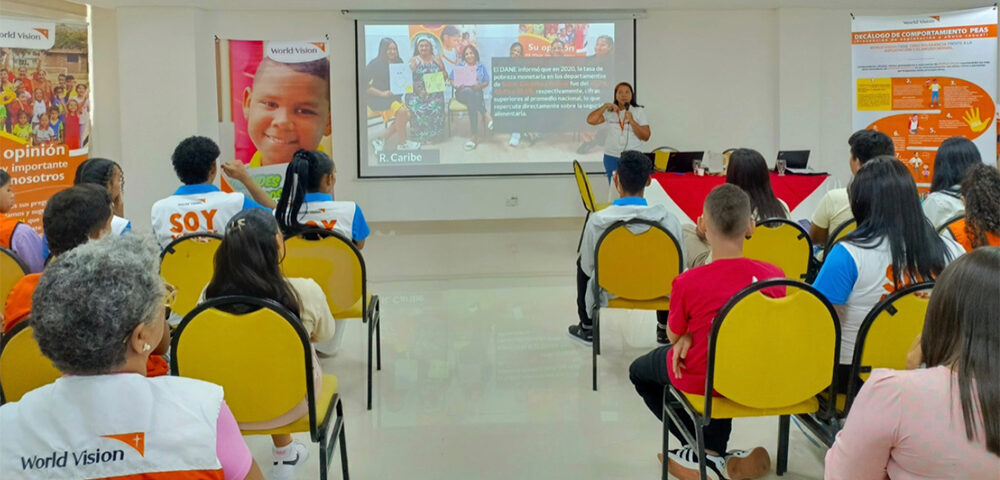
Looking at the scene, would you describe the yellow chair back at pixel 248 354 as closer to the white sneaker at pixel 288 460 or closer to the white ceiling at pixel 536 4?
the white sneaker at pixel 288 460

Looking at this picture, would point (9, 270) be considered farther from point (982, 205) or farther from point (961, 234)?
point (961, 234)

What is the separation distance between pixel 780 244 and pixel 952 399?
7.85 ft

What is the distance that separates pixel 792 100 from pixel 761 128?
1.21ft

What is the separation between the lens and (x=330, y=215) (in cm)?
377

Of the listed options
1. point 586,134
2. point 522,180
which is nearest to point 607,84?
point 586,134

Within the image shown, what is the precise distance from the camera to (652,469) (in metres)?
2.79

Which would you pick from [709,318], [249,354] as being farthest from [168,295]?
[709,318]

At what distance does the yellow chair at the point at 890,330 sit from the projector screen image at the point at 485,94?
503cm

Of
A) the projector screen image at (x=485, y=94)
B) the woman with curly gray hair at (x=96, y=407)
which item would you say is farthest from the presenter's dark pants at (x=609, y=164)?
the woman with curly gray hair at (x=96, y=407)

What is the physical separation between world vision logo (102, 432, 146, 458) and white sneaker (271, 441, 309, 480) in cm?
165

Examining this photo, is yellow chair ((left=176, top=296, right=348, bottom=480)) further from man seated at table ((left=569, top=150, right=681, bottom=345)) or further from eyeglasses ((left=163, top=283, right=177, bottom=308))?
man seated at table ((left=569, top=150, right=681, bottom=345))

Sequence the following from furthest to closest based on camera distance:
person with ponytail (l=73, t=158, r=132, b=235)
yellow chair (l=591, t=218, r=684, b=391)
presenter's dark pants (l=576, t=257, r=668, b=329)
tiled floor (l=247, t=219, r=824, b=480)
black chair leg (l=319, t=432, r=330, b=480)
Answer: presenter's dark pants (l=576, t=257, r=668, b=329) < yellow chair (l=591, t=218, r=684, b=391) < person with ponytail (l=73, t=158, r=132, b=235) < tiled floor (l=247, t=219, r=824, b=480) < black chair leg (l=319, t=432, r=330, b=480)

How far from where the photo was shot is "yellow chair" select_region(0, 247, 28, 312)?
2.73 meters

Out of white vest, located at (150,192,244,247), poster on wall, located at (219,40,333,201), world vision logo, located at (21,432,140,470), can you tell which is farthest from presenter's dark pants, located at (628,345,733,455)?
poster on wall, located at (219,40,333,201)
